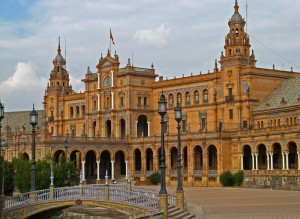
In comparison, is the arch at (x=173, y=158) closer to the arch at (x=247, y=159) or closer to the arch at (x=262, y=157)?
the arch at (x=247, y=159)

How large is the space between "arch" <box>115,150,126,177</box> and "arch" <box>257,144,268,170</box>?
2498 cm

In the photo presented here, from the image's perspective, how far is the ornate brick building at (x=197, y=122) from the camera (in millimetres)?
82750

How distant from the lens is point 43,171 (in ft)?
201

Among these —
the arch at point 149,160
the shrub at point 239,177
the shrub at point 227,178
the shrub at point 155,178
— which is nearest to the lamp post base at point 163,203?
the shrub at point 239,177

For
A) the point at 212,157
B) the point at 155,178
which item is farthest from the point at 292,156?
the point at 155,178

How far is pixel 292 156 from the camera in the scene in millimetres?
80500

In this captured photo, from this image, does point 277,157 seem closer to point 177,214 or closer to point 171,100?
point 171,100

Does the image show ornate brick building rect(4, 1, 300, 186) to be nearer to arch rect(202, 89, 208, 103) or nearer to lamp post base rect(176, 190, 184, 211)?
arch rect(202, 89, 208, 103)

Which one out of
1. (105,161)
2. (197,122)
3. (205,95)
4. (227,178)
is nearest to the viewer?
(227,178)

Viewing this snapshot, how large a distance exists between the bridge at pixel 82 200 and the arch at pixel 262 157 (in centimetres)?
4001

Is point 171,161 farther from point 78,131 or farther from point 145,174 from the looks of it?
point 78,131

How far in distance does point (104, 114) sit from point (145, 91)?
25.0 ft

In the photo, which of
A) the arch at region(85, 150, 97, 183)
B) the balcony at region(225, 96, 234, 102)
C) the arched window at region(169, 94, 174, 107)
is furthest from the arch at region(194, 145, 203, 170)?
the arch at region(85, 150, 97, 183)

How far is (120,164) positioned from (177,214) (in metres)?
62.1
